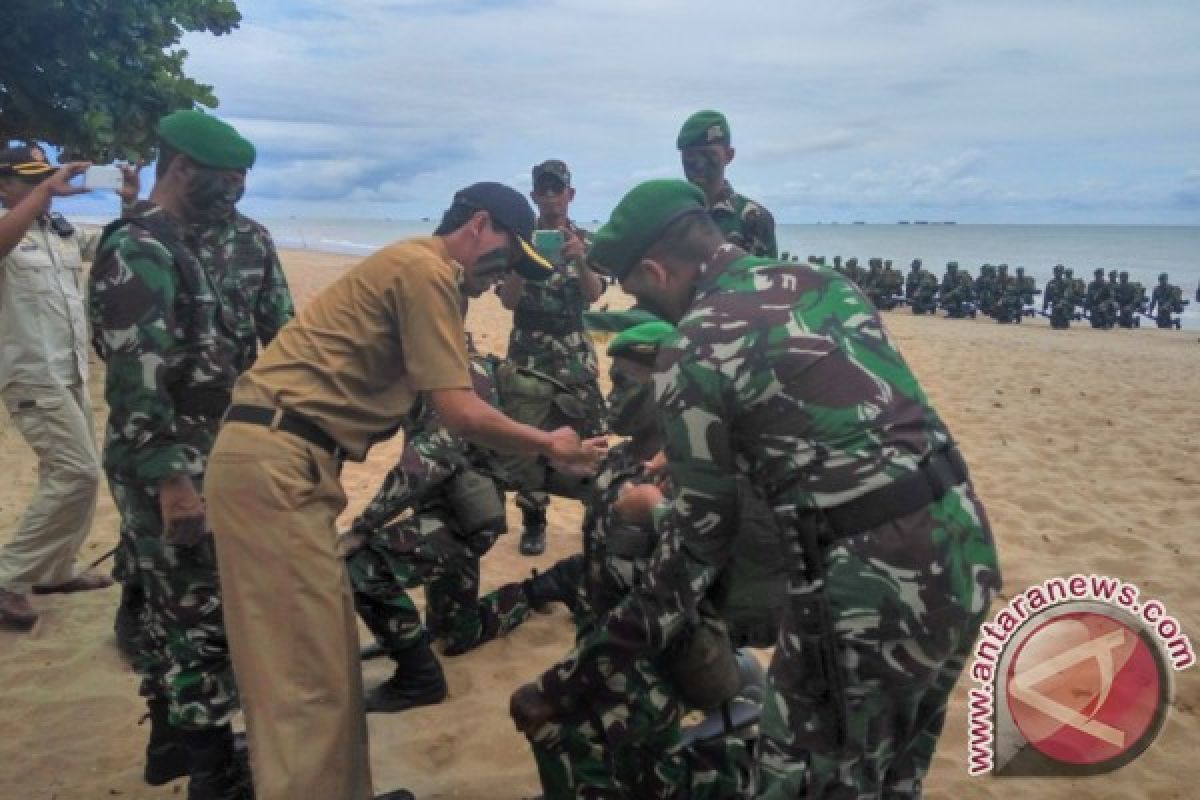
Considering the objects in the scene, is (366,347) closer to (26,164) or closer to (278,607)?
(278,607)

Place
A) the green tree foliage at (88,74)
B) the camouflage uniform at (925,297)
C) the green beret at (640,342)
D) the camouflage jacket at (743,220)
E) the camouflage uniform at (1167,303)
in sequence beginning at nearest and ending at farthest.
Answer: the green beret at (640,342) < the camouflage jacket at (743,220) < the green tree foliage at (88,74) < the camouflage uniform at (1167,303) < the camouflage uniform at (925,297)

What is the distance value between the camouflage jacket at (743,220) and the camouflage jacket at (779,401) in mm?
2933

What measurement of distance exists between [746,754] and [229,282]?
2.89 m

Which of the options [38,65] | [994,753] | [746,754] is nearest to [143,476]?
[746,754]

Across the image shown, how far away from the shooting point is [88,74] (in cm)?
885

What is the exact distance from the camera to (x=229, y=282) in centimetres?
414

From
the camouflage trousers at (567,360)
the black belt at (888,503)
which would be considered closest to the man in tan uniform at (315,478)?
the black belt at (888,503)

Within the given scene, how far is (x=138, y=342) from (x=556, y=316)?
3307 mm

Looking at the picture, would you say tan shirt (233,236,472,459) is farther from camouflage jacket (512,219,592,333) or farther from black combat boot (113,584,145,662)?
camouflage jacket (512,219,592,333)

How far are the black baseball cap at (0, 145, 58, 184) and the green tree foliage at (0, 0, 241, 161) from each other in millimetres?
5168

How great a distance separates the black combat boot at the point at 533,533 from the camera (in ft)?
18.4

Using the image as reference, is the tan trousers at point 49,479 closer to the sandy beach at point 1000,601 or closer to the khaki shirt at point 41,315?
the khaki shirt at point 41,315

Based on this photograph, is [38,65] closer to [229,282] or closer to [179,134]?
[229,282]

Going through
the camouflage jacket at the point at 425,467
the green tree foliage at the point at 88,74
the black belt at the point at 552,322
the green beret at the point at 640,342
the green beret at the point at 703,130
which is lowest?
the camouflage jacket at the point at 425,467
